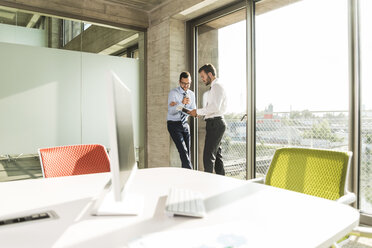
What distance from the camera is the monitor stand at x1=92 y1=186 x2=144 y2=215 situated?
994 millimetres

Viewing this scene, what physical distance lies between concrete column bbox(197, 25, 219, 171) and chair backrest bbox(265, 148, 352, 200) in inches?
105

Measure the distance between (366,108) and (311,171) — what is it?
59.8 inches

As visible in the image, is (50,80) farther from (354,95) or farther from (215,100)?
(354,95)

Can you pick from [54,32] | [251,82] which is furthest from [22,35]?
[251,82]

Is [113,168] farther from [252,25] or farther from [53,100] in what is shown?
[53,100]

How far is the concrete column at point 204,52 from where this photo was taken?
14.3 feet

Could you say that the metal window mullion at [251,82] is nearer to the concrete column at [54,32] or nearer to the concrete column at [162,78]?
the concrete column at [162,78]

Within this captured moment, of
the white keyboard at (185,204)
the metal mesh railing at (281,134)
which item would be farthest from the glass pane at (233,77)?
the white keyboard at (185,204)

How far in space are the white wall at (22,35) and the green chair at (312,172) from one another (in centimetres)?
377

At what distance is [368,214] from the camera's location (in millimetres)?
2742

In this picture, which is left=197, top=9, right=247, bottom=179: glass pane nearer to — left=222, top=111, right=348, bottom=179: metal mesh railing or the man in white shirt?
left=222, top=111, right=348, bottom=179: metal mesh railing

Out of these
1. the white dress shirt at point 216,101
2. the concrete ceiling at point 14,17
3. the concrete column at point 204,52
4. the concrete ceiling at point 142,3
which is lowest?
the white dress shirt at point 216,101

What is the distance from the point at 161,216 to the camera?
99cm

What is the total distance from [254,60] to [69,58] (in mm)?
2787
